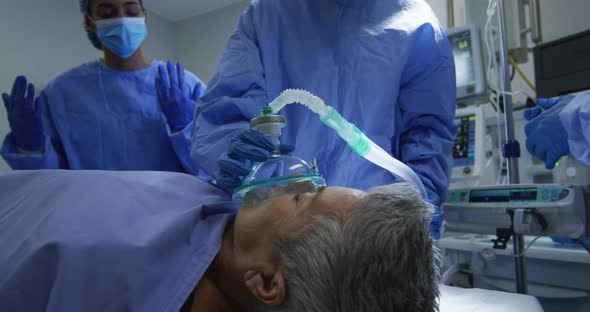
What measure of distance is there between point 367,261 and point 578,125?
3.71 ft

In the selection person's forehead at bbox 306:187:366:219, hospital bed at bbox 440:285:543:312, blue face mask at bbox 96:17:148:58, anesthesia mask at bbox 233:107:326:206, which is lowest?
hospital bed at bbox 440:285:543:312

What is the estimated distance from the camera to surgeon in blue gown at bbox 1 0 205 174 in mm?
1727

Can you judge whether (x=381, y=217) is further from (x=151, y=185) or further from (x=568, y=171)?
(x=568, y=171)

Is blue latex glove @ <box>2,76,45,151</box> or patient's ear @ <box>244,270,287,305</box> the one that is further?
blue latex glove @ <box>2,76,45,151</box>

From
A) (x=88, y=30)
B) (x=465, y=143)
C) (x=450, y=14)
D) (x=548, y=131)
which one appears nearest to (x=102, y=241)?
(x=88, y=30)

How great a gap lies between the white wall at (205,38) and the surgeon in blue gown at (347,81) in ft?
9.45

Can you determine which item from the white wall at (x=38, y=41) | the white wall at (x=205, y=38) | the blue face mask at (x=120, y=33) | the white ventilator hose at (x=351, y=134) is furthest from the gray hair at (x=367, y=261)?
the white wall at (x=205, y=38)

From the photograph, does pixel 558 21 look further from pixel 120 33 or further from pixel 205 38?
pixel 205 38

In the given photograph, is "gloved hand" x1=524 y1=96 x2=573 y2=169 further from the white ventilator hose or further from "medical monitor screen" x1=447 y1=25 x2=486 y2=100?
the white ventilator hose

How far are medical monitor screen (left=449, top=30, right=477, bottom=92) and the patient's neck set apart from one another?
1.76 m

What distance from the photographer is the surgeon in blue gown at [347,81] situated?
122 cm

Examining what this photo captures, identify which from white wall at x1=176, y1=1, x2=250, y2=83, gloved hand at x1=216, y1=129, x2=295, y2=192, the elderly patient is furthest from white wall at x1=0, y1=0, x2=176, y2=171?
gloved hand at x1=216, y1=129, x2=295, y2=192

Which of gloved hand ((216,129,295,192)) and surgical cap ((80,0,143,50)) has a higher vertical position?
surgical cap ((80,0,143,50))

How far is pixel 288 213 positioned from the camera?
2.78ft
